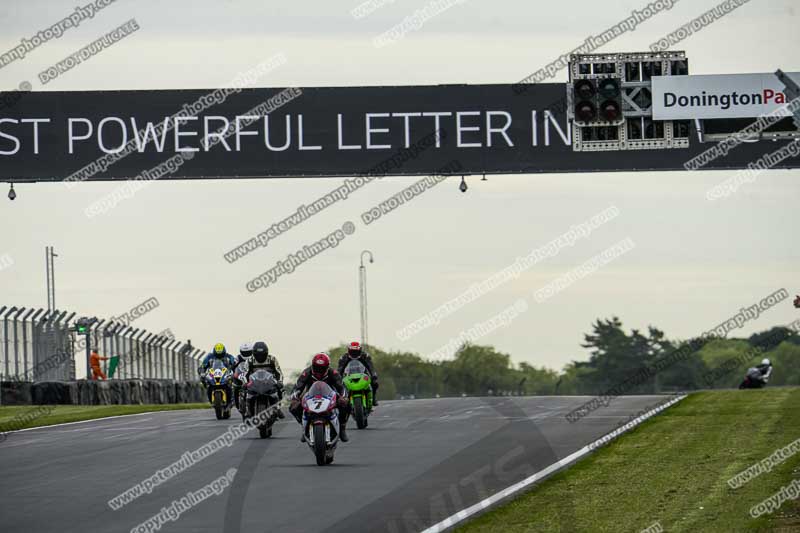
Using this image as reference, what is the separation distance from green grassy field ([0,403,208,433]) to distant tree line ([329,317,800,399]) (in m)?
66.3

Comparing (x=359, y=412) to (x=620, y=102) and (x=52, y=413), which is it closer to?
(x=620, y=102)

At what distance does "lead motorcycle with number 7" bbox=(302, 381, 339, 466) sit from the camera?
19.5 meters

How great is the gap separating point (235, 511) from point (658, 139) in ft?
51.5

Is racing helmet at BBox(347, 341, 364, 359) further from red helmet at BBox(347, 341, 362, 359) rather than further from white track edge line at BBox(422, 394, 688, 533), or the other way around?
white track edge line at BBox(422, 394, 688, 533)

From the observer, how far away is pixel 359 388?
84.9 ft

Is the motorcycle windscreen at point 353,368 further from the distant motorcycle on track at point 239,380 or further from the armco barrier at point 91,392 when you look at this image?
the armco barrier at point 91,392

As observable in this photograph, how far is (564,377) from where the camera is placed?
190875 mm

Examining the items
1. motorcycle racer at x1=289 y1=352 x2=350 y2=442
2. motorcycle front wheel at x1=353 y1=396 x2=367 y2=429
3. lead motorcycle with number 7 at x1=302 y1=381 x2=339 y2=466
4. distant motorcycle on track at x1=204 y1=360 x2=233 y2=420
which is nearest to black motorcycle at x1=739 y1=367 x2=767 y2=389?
distant motorcycle on track at x1=204 y1=360 x2=233 y2=420

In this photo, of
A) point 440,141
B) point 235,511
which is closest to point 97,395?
point 440,141

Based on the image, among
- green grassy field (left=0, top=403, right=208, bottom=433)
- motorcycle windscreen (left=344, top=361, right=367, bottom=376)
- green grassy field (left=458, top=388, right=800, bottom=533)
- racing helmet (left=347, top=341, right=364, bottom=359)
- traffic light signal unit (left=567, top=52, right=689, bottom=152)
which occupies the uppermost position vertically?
traffic light signal unit (left=567, top=52, right=689, bottom=152)

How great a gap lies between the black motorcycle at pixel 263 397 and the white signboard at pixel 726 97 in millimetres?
9382

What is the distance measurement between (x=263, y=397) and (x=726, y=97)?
39.2 ft

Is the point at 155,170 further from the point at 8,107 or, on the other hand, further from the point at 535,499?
the point at 535,499

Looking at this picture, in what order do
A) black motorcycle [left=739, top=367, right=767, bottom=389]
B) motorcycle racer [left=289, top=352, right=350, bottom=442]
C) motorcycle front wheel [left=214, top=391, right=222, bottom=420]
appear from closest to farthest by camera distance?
motorcycle racer [left=289, top=352, right=350, bottom=442]
motorcycle front wheel [left=214, top=391, right=222, bottom=420]
black motorcycle [left=739, top=367, right=767, bottom=389]
